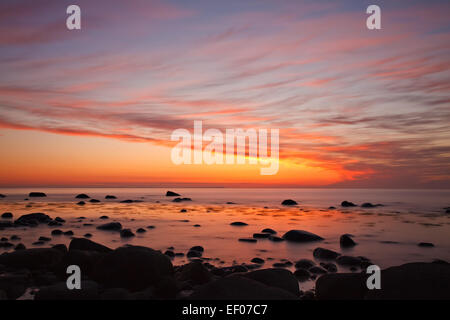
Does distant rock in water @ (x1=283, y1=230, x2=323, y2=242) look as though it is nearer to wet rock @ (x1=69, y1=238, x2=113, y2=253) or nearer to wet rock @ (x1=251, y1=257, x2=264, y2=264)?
wet rock @ (x1=251, y1=257, x2=264, y2=264)

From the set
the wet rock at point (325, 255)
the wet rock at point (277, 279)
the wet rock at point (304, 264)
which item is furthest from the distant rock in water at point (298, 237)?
the wet rock at point (277, 279)

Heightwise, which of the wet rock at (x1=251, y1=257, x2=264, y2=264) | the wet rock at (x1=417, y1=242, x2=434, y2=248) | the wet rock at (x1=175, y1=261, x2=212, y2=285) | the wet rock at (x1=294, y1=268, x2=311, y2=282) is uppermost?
the wet rock at (x1=175, y1=261, x2=212, y2=285)

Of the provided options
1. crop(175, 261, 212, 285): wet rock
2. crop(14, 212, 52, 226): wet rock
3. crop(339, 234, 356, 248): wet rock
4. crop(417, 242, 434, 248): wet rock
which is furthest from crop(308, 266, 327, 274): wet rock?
crop(14, 212, 52, 226): wet rock

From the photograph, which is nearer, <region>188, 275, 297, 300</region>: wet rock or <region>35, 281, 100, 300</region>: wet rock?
<region>188, 275, 297, 300</region>: wet rock

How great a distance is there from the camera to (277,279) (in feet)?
26.0

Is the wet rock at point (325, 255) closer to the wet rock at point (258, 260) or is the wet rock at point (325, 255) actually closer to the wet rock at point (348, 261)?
the wet rock at point (348, 261)

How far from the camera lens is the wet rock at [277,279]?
25.6 feet

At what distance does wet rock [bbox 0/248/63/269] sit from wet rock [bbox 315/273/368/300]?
7.95 metres

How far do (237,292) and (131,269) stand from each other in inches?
155

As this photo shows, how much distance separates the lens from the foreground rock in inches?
258

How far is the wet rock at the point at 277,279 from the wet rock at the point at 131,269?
107 inches

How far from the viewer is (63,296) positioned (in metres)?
7.17
